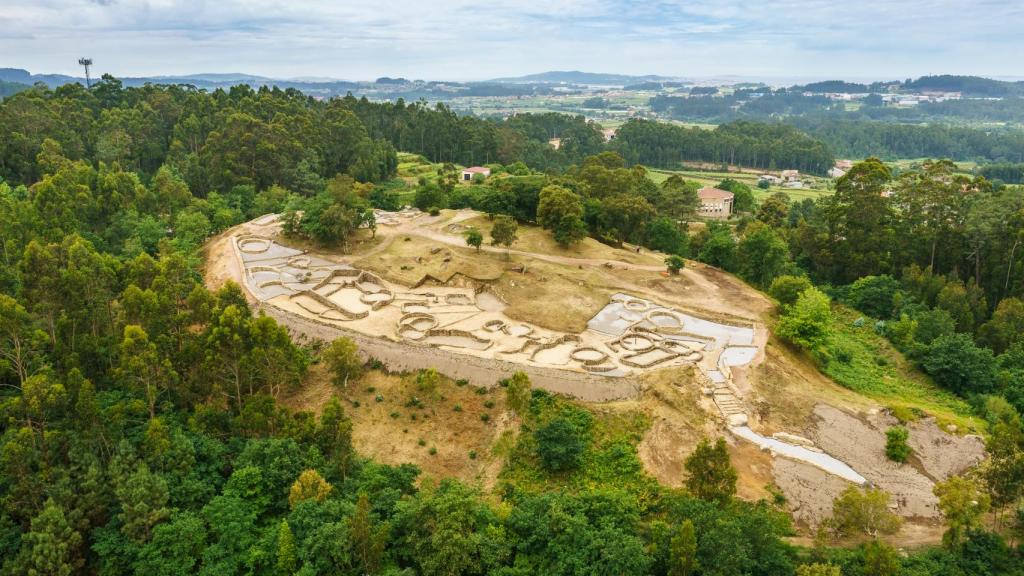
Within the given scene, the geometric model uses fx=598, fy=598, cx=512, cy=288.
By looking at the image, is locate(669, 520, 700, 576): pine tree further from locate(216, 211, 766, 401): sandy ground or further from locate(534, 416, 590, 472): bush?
locate(216, 211, 766, 401): sandy ground

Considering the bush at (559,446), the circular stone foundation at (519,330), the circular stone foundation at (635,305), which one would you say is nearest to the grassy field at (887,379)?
the circular stone foundation at (635,305)

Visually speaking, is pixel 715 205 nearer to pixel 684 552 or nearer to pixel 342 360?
pixel 342 360

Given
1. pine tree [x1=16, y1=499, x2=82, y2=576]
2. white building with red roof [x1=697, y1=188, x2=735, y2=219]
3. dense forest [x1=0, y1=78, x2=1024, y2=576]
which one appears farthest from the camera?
white building with red roof [x1=697, y1=188, x2=735, y2=219]

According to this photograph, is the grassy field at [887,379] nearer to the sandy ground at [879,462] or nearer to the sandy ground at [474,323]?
the sandy ground at [879,462]

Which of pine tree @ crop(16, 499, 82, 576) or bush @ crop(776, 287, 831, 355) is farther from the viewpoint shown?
bush @ crop(776, 287, 831, 355)

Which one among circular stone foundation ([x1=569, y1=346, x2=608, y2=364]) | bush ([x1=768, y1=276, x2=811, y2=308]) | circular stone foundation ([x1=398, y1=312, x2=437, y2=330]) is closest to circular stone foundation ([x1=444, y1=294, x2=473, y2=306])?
circular stone foundation ([x1=398, y1=312, x2=437, y2=330])

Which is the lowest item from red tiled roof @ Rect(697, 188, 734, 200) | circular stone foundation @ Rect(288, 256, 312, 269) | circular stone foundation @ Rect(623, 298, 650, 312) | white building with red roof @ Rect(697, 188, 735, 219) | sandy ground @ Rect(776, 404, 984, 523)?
sandy ground @ Rect(776, 404, 984, 523)
